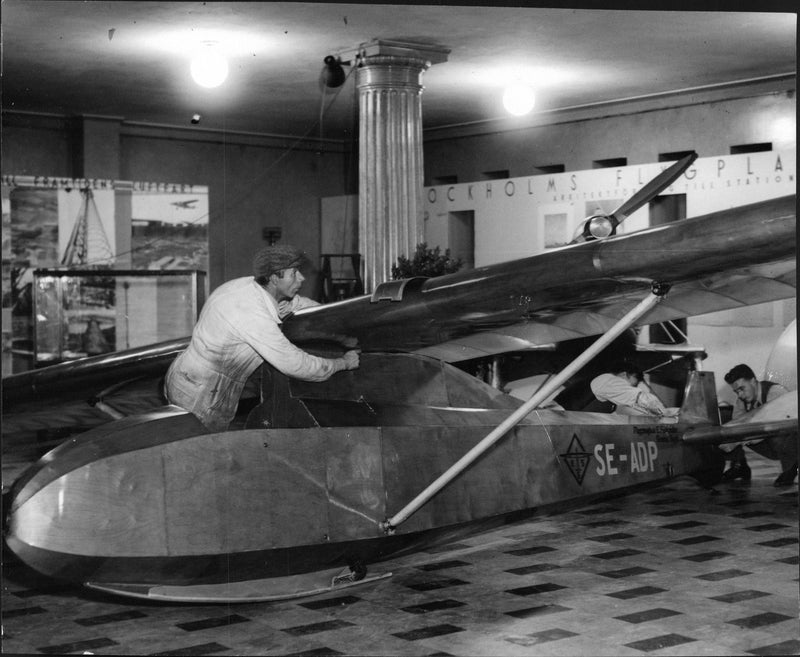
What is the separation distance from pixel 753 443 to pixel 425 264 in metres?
2.77

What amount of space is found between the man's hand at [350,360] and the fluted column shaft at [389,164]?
685 mm

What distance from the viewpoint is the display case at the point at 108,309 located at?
543 centimetres

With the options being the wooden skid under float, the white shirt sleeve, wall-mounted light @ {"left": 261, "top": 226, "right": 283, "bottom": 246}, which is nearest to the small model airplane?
the wooden skid under float

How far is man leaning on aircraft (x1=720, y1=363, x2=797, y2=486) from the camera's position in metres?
6.45

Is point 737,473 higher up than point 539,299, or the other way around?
point 539,299

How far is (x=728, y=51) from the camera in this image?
5.54 meters

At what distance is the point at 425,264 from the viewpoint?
609cm

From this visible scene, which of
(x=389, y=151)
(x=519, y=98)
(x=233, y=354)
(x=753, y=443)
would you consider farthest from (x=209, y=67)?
(x=753, y=443)

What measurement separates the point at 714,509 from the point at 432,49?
379 centimetres

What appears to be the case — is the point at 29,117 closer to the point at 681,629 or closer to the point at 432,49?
the point at 432,49

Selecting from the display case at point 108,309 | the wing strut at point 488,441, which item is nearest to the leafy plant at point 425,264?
the wing strut at point 488,441

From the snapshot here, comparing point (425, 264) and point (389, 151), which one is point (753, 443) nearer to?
point (425, 264)

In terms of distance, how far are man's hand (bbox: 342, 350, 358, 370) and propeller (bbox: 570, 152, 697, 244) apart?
1337 millimetres

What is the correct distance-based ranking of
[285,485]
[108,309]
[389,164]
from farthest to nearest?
[389,164]
[108,309]
[285,485]
